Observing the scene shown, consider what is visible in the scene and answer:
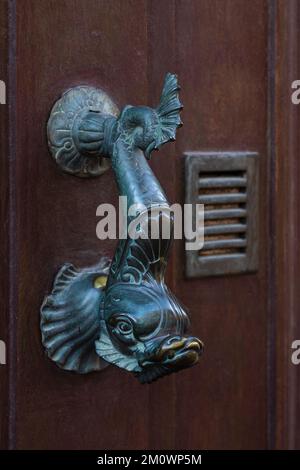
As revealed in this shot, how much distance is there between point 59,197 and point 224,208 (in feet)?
0.50

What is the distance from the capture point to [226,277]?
622mm

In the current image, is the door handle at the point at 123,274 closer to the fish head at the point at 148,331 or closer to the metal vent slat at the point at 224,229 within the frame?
the fish head at the point at 148,331

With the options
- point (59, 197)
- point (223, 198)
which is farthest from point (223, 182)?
point (59, 197)

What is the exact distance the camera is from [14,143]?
487 mm

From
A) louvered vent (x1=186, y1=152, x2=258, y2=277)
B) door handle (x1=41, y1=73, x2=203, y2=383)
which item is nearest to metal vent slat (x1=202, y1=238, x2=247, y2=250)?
louvered vent (x1=186, y1=152, x2=258, y2=277)

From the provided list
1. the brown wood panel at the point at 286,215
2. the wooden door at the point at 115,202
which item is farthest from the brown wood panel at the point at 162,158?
the brown wood panel at the point at 286,215

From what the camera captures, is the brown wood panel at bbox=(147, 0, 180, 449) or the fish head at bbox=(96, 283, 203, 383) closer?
the fish head at bbox=(96, 283, 203, 383)

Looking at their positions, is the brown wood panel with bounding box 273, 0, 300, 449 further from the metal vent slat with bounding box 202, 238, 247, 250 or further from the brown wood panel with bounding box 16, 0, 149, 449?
the brown wood panel with bounding box 16, 0, 149, 449

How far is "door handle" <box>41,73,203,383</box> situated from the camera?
0.43 metres

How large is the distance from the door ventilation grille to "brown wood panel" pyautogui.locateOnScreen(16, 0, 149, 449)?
0.09m

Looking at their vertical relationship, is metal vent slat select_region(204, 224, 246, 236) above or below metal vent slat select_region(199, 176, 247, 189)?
below

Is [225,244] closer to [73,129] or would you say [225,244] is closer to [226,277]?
[226,277]
